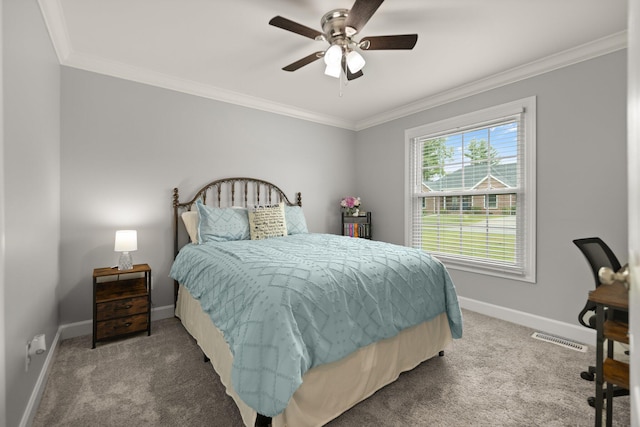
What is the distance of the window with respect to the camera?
292 cm

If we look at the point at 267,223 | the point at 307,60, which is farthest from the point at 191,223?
the point at 307,60

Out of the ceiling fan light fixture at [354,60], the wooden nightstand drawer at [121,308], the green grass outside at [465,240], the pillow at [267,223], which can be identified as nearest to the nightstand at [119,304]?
the wooden nightstand drawer at [121,308]

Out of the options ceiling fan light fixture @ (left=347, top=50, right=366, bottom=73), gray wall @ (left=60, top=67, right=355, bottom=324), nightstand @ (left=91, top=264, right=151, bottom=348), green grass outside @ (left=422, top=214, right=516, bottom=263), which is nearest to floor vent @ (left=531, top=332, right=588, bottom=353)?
green grass outside @ (left=422, top=214, right=516, bottom=263)

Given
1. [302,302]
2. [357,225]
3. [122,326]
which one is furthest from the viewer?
[357,225]

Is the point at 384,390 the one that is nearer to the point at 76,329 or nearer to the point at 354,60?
the point at 354,60

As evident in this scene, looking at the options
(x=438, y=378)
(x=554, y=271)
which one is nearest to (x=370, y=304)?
(x=438, y=378)

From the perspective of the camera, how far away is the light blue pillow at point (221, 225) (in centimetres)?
292

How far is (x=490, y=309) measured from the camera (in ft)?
10.4

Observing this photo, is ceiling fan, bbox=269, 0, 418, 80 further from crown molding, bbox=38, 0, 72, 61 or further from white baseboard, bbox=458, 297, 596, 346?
white baseboard, bbox=458, 297, 596, 346

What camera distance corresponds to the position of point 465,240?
3.43 metres

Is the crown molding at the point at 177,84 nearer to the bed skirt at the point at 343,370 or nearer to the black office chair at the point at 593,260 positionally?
the bed skirt at the point at 343,370

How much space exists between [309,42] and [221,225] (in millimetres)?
1896

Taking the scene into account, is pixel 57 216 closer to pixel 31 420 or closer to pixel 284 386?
pixel 31 420

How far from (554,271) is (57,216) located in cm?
448
